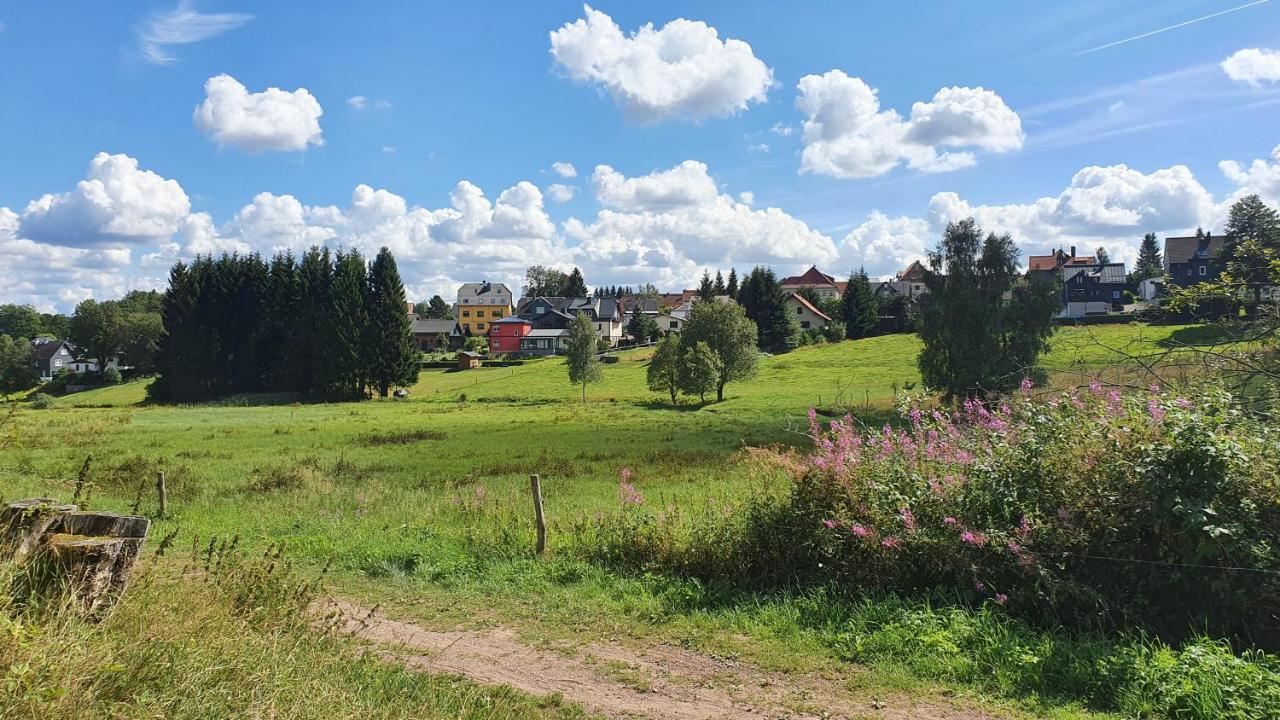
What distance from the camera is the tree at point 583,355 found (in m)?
63.2

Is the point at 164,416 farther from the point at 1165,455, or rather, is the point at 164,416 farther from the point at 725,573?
the point at 1165,455

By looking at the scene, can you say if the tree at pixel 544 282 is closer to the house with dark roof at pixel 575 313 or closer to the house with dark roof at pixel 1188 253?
the house with dark roof at pixel 575 313

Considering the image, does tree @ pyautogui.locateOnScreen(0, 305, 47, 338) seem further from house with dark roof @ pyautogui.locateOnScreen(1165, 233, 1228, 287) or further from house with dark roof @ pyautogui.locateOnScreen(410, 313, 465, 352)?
house with dark roof @ pyautogui.locateOnScreen(1165, 233, 1228, 287)

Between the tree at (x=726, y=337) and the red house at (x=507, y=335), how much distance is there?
175ft

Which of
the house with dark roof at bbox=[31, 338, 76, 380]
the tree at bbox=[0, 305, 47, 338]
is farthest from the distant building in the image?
the tree at bbox=[0, 305, 47, 338]

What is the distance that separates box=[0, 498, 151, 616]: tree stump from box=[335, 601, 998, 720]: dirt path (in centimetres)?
194

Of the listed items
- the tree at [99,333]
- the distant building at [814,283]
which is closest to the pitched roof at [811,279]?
the distant building at [814,283]

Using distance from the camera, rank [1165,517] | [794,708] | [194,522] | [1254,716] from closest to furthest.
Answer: [1254,716] < [794,708] < [1165,517] < [194,522]

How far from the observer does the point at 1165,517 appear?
271 inches

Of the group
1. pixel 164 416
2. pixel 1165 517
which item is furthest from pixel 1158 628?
pixel 164 416

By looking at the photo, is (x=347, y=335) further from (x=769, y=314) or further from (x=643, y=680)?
(x=643, y=680)

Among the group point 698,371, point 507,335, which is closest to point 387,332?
point 698,371

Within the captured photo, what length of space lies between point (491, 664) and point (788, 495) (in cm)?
451

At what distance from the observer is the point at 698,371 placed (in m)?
54.3
